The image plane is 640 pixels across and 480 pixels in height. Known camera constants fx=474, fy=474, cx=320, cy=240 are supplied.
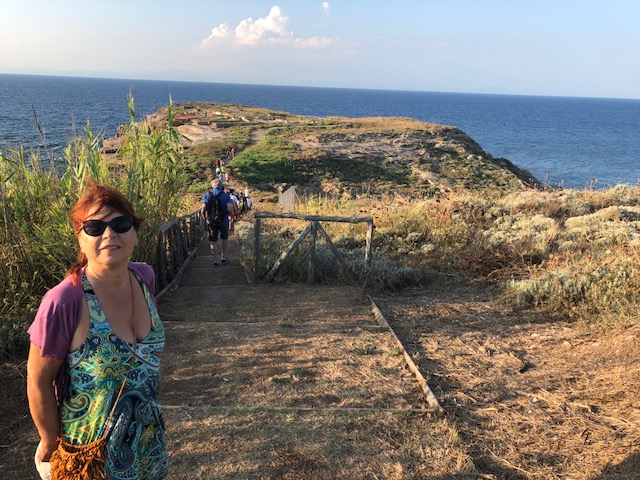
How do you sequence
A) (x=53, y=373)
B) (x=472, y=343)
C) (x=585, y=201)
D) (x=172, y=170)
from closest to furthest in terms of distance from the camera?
(x=53, y=373) → (x=472, y=343) → (x=172, y=170) → (x=585, y=201)

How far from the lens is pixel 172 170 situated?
24.2 feet

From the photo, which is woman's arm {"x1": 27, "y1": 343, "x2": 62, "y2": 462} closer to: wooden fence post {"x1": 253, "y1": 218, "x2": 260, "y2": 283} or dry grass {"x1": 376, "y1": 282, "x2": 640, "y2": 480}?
dry grass {"x1": 376, "y1": 282, "x2": 640, "y2": 480}

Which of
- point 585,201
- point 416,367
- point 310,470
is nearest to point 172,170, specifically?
point 416,367

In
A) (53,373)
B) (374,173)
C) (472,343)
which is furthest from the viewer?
(374,173)

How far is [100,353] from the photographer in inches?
74.7

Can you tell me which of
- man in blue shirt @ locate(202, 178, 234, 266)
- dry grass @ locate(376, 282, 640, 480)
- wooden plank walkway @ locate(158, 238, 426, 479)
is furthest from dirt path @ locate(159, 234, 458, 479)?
man in blue shirt @ locate(202, 178, 234, 266)

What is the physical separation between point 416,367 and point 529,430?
1194mm

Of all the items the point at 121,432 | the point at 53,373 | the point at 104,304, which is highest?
the point at 104,304

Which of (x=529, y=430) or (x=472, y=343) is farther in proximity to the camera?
(x=472, y=343)

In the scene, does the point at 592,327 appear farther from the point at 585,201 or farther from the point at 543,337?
the point at 585,201

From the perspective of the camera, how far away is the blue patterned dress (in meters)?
1.89

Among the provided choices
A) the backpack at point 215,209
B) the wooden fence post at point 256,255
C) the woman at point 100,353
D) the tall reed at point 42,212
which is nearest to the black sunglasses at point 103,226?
the woman at point 100,353

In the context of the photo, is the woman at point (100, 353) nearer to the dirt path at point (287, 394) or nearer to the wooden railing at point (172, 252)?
the dirt path at point (287, 394)

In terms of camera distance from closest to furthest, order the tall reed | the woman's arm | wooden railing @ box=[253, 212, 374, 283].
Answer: the woman's arm
the tall reed
wooden railing @ box=[253, 212, 374, 283]
